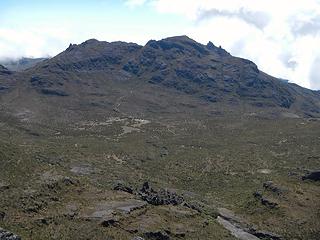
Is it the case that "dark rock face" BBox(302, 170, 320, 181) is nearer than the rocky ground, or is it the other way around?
the rocky ground

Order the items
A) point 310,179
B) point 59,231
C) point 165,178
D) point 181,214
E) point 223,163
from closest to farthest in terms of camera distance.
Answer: point 59,231, point 181,214, point 310,179, point 165,178, point 223,163

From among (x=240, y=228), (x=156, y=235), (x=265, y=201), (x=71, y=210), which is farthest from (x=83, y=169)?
(x=156, y=235)

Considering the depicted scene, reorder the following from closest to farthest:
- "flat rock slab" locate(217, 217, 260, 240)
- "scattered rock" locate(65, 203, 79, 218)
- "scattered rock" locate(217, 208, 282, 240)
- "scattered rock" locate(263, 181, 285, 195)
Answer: "scattered rock" locate(65, 203, 79, 218) < "scattered rock" locate(217, 208, 282, 240) < "flat rock slab" locate(217, 217, 260, 240) < "scattered rock" locate(263, 181, 285, 195)

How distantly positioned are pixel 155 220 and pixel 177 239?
6171 mm

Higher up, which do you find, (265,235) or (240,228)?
(265,235)

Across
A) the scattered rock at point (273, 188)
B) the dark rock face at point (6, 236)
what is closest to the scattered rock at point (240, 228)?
the scattered rock at point (273, 188)

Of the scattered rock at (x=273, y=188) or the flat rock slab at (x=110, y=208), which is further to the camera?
the scattered rock at (x=273, y=188)

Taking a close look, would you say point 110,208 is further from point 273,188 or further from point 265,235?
point 273,188

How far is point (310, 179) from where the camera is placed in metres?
125

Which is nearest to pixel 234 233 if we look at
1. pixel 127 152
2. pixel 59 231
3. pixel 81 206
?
pixel 81 206

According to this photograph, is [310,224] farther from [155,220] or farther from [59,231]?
[59,231]

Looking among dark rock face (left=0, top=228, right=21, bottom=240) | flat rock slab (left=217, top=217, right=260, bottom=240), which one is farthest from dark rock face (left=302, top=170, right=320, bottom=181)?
dark rock face (left=0, top=228, right=21, bottom=240)

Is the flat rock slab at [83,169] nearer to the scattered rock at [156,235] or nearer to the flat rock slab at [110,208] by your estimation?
the flat rock slab at [110,208]

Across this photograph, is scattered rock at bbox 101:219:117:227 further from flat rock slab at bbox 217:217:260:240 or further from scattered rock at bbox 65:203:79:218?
flat rock slab at bbox 217:217:260:240
